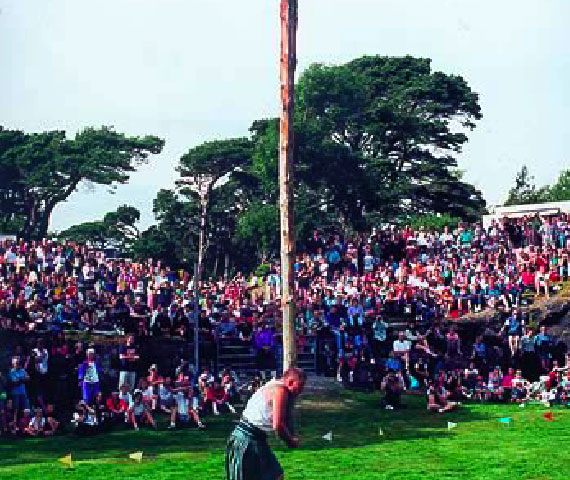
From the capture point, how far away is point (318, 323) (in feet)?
83.5

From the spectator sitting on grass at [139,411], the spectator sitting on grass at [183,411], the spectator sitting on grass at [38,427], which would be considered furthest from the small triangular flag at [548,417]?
the spectator sitting on grass at [38,427]

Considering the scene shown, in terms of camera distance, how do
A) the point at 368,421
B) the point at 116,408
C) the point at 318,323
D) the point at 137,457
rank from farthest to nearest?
1. the point at 318,323
2. the point at 368,421
3. the point at 116,408
4. the point at 137,457

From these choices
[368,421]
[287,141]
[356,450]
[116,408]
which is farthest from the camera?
[368,421]

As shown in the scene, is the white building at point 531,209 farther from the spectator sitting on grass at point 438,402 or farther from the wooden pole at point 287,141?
the wooden pole at point 287,141

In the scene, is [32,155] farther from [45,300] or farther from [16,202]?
[45,300]

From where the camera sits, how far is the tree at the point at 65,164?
58.4 m

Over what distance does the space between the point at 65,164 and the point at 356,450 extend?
4336 cm

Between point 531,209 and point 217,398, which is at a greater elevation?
point 531,209

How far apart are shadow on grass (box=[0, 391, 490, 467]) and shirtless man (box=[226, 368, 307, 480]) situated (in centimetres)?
757

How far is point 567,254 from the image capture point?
2934cm

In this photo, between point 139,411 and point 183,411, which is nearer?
point 139,411

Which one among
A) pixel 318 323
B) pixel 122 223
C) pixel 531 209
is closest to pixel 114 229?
pixel 122 223

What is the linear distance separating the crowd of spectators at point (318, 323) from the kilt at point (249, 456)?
997 centimetres

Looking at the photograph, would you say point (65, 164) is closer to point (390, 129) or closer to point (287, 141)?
point (390, 129)
